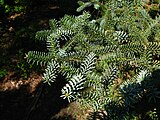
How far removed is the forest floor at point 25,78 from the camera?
14.5ft

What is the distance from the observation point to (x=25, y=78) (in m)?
5.03

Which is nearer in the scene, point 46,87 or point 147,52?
point 147,52

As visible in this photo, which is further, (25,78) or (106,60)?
(25,78)

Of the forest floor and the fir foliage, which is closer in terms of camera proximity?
the fir foliage

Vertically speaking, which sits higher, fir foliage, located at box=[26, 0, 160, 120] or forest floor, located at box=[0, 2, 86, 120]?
fir foliage, located at box=[26, 0, 160, 120]

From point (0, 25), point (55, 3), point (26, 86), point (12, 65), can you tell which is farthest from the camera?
point (55, 3)

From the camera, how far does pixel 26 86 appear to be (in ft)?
16.1

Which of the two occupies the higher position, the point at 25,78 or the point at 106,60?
the point at 106,60

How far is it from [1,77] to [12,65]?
0.37m

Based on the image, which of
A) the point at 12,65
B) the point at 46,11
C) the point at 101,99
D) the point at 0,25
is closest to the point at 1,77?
the point at 12,65

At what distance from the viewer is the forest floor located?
441 cm

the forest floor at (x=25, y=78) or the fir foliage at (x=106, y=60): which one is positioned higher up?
the fir foliage at (x=106, y=60)

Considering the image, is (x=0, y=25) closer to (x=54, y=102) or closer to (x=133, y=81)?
(x=54, y=102)

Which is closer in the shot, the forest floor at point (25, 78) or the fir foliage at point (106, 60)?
the fir foliage at point (106, 60)
